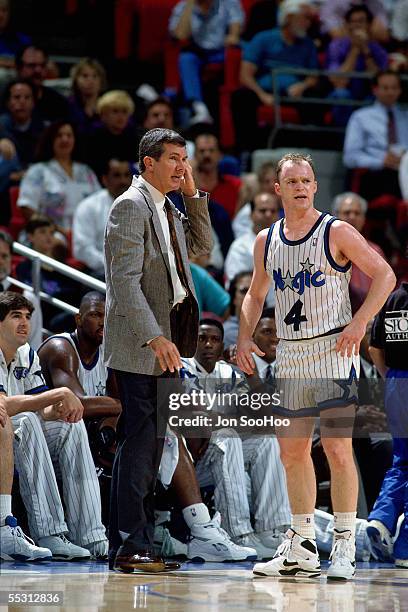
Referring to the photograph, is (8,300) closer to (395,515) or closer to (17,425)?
(17,425)

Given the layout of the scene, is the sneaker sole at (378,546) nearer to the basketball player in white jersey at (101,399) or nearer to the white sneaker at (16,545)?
the basketball player in white jersey at (101,399)

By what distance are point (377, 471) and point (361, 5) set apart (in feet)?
25.5

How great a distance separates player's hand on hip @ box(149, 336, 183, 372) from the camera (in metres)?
5.18

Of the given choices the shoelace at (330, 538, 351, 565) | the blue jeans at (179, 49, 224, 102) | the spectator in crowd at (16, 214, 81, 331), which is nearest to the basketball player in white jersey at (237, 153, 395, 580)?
the shoelace at (330, 538, 351, 565)

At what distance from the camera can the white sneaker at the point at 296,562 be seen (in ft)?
17.8

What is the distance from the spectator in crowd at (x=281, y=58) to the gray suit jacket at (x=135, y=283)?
7343 mm

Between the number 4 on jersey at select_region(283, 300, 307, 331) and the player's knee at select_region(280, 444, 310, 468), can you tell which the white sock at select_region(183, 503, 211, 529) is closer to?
the player's knee at select_region(280, 444, 310, 468)

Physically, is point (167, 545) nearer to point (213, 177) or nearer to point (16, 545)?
point (16, 545)

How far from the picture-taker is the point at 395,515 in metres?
6.48

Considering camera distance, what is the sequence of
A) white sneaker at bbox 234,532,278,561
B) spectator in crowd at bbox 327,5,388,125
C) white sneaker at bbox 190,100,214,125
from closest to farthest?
white sneaker at bbox 234,532,278,561 < white sneaker at bbox 190,100,214,125 < spectator in crowd at bbox 327,5,388,125

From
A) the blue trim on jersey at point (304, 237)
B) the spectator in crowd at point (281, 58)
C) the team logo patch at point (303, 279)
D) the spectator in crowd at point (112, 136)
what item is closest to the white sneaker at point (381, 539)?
the team logo patch at point (303, 279)

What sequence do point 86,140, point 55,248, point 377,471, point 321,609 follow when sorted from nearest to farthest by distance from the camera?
point 321,609 < point 377,471 < point 55,248 < point 86,140

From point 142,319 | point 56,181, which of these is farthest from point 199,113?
point 142,319

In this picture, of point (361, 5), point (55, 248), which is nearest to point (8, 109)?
point (55, 248)
